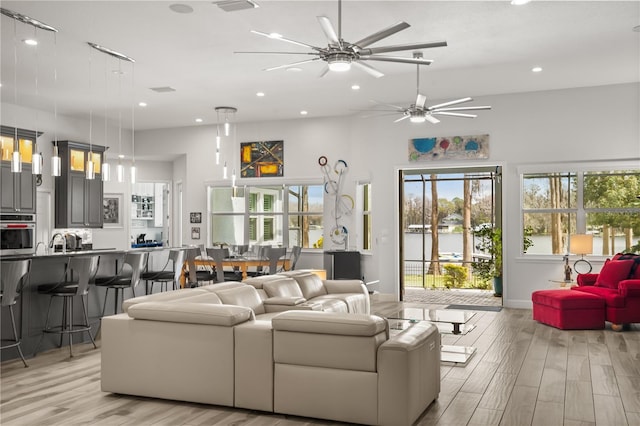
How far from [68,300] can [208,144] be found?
21.3 ft

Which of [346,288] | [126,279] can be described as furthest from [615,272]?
[126,279]

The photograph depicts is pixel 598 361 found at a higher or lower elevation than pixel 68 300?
lower

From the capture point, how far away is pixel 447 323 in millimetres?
6199

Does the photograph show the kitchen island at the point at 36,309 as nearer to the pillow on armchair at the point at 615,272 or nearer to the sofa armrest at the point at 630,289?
the sofa armrest at the point at 630,289

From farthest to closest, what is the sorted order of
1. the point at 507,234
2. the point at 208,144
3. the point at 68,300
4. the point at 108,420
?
the point at 208,144 → the point at 507,234 → the point at 68,300 → the point at 108,420

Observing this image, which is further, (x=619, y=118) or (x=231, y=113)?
(x=231, y=113)

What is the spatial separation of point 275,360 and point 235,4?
137 inches

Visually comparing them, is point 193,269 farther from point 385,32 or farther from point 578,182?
point 578,182

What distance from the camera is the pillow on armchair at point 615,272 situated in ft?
25.8

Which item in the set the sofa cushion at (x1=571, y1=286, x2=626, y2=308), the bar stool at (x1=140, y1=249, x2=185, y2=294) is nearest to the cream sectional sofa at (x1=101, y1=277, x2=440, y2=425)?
the bar stool at (x1=140, y1=249, x2=185, y2=294)

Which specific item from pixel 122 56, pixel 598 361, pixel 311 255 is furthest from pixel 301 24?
pixel 311 255

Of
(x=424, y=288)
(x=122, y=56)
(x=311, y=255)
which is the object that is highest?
(x=122, y=56)

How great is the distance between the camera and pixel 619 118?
9.34 metres

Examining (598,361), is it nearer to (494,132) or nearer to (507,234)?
→ (507,234)
